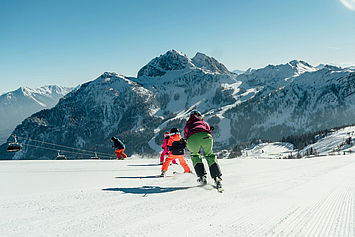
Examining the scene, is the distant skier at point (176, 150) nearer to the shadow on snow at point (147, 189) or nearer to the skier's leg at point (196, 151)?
the skier's leg at point (196, 151)

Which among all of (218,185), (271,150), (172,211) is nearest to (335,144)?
(271,150)

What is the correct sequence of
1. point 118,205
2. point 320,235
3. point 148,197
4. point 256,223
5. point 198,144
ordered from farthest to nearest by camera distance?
1. point 198,144
2. point 148,197
3. point 118,205
4. point 256,223
5. point 320,235

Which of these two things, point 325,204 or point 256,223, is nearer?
point 256,223

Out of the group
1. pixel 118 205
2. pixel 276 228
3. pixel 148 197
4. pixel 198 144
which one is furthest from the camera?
pixel 198 144

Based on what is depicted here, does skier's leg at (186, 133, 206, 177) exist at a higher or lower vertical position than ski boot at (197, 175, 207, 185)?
higher

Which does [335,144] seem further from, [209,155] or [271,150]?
[209,155]

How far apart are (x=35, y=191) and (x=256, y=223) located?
15.0ft

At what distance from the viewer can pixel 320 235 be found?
2.92 m

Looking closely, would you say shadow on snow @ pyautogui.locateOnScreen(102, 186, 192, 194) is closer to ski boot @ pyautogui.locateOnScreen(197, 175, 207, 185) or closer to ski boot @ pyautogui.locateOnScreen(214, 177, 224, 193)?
ski boot @ pyautogui.locateOnScreen(197, 175, 207, 185)

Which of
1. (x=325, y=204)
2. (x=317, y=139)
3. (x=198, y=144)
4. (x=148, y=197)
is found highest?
(x=198, y=144)

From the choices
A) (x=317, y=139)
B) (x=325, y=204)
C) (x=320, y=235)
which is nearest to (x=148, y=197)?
(x=320, y=235)

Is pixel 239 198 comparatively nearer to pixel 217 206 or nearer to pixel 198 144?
pixel 217 206

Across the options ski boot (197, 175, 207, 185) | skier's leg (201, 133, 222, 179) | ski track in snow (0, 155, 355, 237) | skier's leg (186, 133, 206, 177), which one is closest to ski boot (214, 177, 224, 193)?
ski track in snow (0, 155, 355, 237)

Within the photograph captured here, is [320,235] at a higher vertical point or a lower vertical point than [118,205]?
lower
